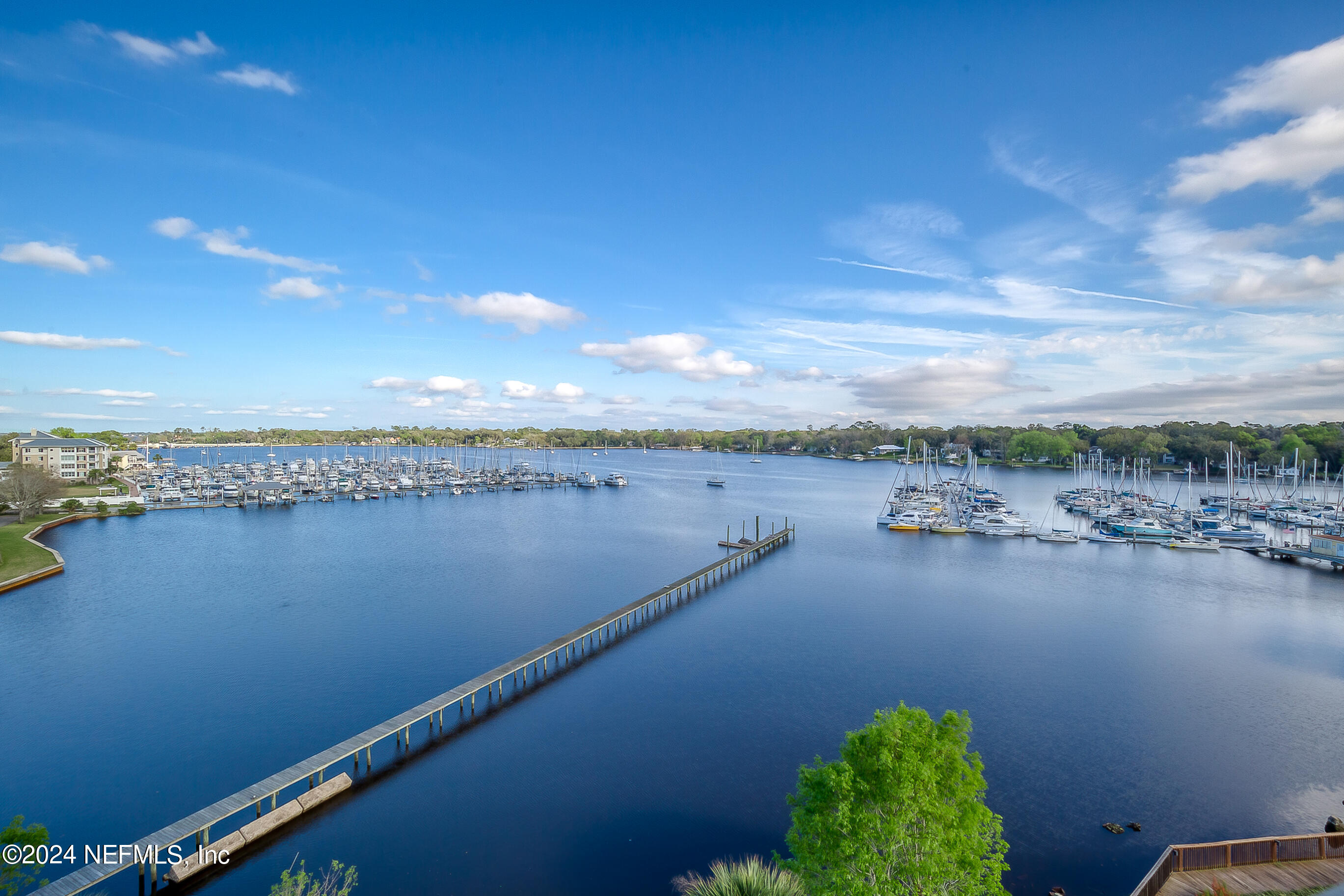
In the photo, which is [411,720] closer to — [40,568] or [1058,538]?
[40,568]

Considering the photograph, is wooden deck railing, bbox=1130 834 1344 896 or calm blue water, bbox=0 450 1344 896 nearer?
wooden deck railing, bbox=1130 834 1344 896

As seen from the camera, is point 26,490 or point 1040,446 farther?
point 1040,446

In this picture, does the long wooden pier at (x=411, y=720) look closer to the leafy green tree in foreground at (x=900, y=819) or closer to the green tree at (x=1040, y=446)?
the leafy green tree in foreground at (x=900, y=819)

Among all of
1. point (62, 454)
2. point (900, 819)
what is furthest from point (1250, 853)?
point (62, 454)

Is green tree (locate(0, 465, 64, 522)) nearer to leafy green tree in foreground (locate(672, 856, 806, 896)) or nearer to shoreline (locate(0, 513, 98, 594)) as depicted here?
shoreline (locate(0, 513, 98, 594))

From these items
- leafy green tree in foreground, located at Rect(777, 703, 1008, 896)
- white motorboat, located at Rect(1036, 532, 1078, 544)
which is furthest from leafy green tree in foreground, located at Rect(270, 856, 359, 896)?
white motorboat, located at Rect(1036, 532, 1078, 544)

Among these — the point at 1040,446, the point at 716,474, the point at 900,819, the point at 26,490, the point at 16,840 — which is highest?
the point at 1040,446
